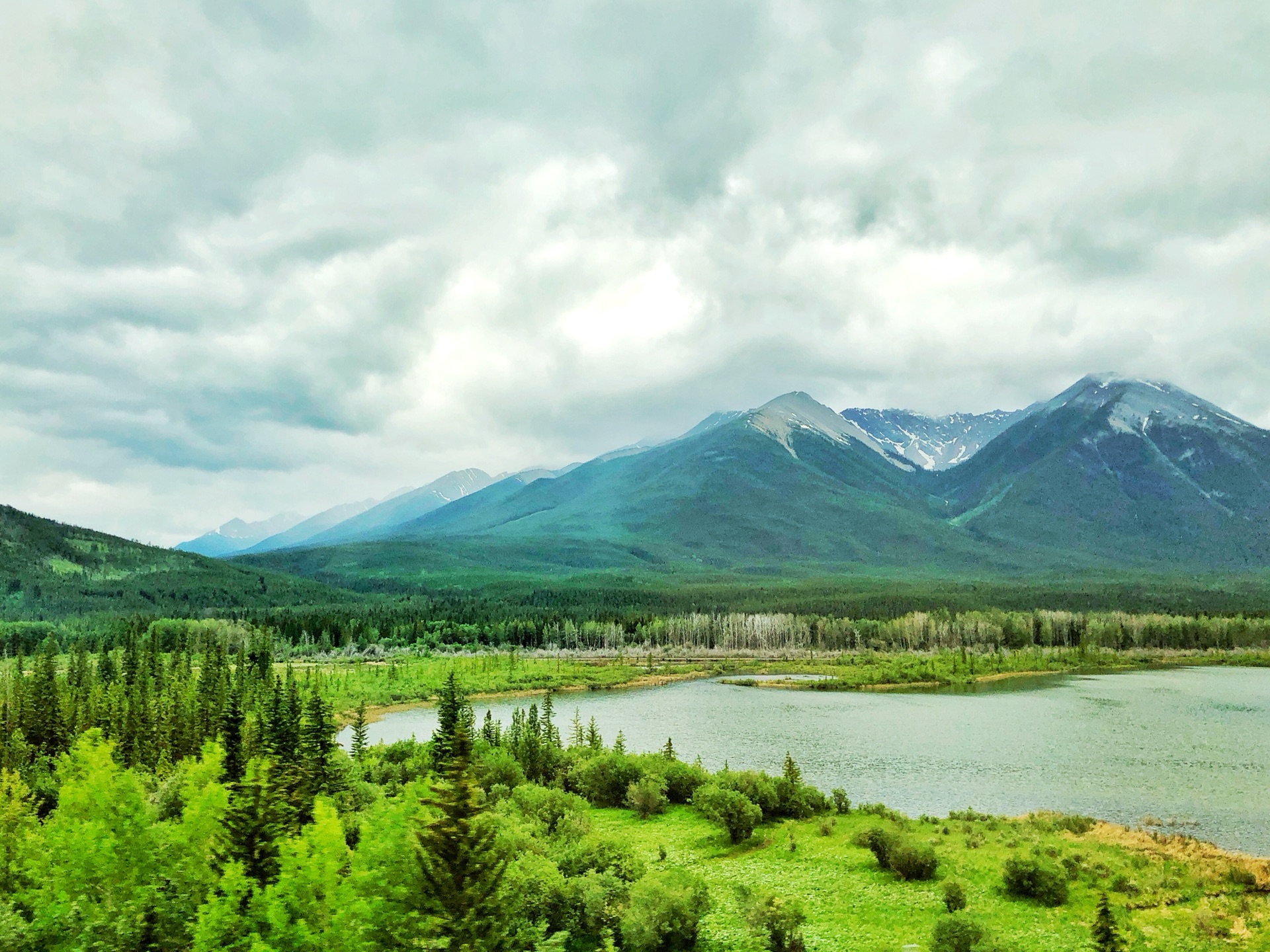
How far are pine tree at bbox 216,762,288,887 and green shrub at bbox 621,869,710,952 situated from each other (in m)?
14.8

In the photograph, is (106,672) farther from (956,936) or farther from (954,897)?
(956,936)

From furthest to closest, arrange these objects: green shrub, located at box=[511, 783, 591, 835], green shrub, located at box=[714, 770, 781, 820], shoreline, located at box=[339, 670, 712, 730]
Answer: shoreline, located at box=[339, 670, 712, 730]
green shrub, located at box=[714, 770, 781, 820]
green shrub, located at box=[511, 783, 591, 835]

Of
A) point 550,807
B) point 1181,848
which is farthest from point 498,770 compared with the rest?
point 1181,848

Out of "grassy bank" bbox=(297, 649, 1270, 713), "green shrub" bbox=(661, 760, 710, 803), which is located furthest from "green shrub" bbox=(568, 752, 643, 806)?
"grassy bank" bbox=(297, 649, 1270, 713)

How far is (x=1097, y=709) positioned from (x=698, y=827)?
83.4 meters

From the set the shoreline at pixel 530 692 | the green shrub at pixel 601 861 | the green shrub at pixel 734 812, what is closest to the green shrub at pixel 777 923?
the green shrub at pixel 601 861

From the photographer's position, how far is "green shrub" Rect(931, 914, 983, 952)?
28.6m

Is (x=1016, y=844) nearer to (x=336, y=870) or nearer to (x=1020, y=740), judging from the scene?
(x=336, y=870)

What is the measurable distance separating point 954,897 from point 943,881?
9.65ft

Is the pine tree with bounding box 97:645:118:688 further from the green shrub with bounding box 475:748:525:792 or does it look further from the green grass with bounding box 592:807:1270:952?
the green grass with bounding box 592:807:1270:952

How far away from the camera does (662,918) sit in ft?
106

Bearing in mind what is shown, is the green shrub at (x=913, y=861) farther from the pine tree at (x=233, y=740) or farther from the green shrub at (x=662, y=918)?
the pine tree at (x=233, y=740)

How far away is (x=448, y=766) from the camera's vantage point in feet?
89.3

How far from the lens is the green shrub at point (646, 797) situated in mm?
56500
